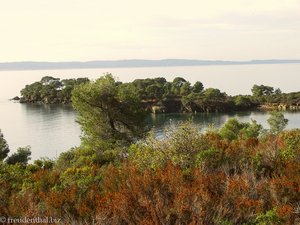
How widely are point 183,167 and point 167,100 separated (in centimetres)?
12948

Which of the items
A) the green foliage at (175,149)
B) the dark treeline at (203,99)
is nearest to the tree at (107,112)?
the green foliage at (175,149)

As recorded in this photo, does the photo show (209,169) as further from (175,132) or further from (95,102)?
(95,102)

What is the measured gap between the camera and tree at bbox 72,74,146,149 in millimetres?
47688

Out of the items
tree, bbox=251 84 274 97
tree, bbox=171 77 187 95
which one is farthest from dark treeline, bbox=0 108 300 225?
tree, bbox=251 84 274 97

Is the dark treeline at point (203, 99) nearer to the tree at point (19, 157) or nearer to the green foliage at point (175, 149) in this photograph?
the tree at point (19, 157)

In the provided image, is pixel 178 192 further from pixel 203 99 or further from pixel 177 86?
pixel 177 86

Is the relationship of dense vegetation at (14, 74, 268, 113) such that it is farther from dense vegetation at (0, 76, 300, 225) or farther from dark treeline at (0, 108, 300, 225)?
dark treeline at (0, 108, 300, 225)

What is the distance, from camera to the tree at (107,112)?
47688mm

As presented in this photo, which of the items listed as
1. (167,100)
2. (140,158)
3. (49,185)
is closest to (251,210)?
(140,158)

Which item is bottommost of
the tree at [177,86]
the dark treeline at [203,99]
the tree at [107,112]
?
the dark treeline at [203,99]

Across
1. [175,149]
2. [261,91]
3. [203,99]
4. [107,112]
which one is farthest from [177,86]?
[175,149]

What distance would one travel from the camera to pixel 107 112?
48344 mm

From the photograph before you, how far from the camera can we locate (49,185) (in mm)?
20797

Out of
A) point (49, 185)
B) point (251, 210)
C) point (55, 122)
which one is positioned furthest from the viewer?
point (55, 122)
